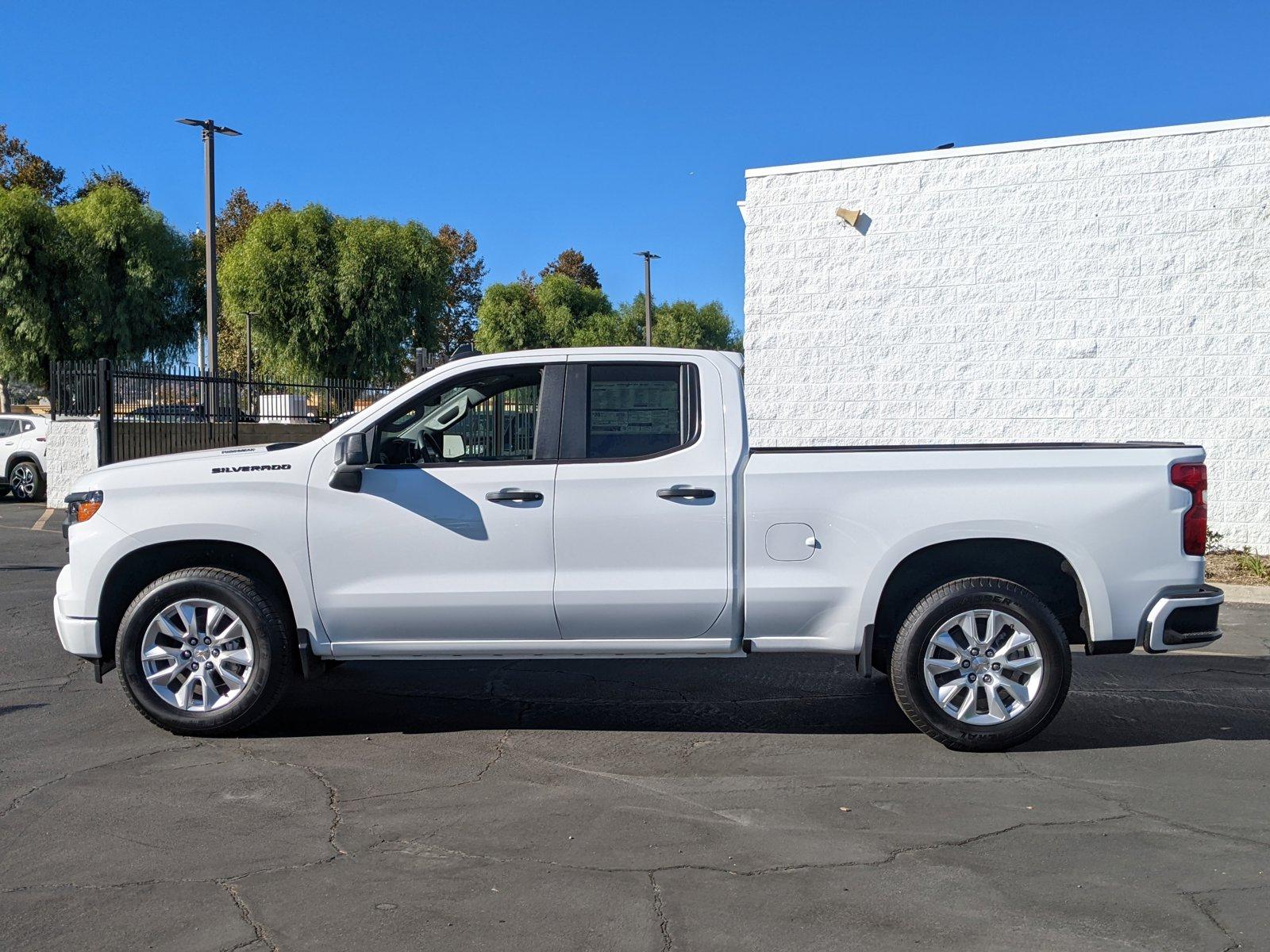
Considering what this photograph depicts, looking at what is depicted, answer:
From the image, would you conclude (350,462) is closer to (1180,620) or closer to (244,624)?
(244,624)

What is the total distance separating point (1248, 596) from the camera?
1117cm

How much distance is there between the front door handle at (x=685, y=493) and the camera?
6.10m

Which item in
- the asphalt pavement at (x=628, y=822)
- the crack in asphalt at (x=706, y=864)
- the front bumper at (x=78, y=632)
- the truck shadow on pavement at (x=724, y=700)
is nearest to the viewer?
the asphalt pavement at (x=628, y=822)

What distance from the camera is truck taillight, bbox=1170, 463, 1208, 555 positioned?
606 cm

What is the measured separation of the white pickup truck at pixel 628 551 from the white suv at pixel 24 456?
1699 cm

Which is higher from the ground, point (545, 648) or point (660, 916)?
point (545, 648)

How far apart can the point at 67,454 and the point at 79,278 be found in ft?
68.5

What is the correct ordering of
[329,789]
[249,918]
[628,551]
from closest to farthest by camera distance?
[249,918], [329,789], [628,551]

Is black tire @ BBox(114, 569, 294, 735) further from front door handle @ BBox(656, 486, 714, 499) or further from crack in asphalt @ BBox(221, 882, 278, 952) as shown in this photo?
front door handle @ BBox(656, 486, 714, 499)

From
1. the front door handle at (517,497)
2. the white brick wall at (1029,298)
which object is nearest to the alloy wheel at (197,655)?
the front door handle at (517,497)

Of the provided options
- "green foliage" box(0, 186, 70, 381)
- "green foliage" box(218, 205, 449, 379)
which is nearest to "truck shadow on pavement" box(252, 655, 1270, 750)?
"green foliage" box(0, 186, 70, 381)

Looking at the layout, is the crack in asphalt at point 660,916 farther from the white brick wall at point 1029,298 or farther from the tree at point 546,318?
the tree at point 546,318

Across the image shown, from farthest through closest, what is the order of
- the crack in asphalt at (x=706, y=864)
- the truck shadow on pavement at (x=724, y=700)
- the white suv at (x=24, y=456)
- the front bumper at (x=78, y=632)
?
the white suv at (x=24, y=456) < the truck shadow on pavement at (x=724, y=700) < the front bumper at (x=78, y=632) < the crack in asphalt at (x=706, y=864)

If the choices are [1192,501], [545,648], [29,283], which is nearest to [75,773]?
[545,648]
